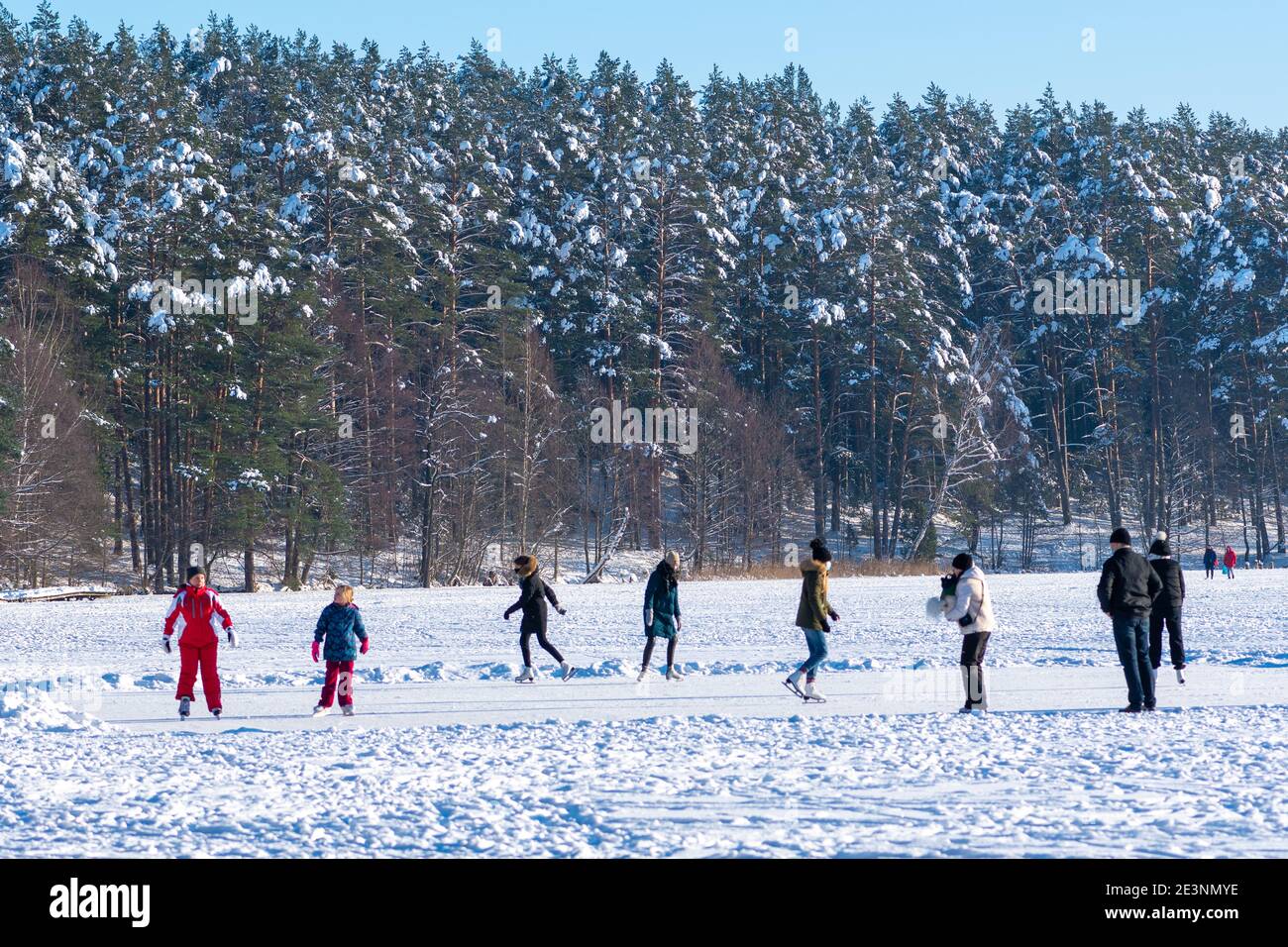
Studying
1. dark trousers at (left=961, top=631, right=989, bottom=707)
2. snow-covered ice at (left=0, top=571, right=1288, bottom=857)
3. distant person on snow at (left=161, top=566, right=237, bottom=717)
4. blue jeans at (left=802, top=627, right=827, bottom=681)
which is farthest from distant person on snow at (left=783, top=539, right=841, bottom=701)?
distant person on snow at (left=161, top=566, right=237, bottom=717)

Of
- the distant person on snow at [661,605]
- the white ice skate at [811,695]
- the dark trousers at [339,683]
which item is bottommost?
the white ice skate at [811,695]

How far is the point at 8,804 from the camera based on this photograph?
8.71 meters

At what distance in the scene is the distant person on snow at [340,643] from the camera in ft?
42.8

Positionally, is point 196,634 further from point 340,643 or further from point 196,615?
point 340,643

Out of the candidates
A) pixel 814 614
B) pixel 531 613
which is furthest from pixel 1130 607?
pixel 531 613

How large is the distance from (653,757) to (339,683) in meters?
4.25

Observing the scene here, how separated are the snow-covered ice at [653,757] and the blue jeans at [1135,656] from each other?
0.96ft

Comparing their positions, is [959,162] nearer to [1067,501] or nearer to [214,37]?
[1067,501]

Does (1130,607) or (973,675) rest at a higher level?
(1130,607)

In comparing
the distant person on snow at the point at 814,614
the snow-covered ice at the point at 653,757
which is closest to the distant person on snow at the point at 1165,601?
the snow-covered ice at the point at 653,757

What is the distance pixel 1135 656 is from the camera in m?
12.4

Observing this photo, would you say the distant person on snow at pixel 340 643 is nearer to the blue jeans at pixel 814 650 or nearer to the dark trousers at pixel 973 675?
the blue jeans at pixel 814 650

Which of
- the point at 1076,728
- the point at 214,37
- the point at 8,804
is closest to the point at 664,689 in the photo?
the point at 1076,728

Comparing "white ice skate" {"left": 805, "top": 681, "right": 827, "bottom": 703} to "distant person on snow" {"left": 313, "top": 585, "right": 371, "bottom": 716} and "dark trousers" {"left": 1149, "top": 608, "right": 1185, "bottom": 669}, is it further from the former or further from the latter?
"distant person on snow" {"left": 313, "top": 585, "right": 371, "bottom": 716}
